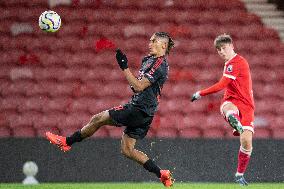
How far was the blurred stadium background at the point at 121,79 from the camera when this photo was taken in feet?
28.5

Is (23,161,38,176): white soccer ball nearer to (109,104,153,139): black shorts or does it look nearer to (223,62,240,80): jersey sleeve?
(109,104,153,139): black shorts

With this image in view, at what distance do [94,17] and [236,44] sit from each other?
193 centimetres

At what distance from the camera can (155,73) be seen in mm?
6516

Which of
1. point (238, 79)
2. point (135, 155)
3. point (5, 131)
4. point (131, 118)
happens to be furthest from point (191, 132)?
point (131, 118)

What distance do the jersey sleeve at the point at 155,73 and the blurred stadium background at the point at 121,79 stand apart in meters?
2.26

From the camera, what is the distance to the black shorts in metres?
6.62

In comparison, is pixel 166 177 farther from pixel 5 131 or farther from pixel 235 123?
pixel 5 131

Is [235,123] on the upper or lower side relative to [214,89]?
lower

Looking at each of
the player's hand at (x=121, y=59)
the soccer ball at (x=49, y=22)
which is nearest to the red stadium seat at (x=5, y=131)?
the soccer ball at (x=49, y=22)

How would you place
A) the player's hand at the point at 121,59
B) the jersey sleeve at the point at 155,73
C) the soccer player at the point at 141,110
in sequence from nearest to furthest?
1. the player's hand at the point at 121,59
2. the jersey sleeve at the point at 155,73
3. the soccer player at the point at 141,110

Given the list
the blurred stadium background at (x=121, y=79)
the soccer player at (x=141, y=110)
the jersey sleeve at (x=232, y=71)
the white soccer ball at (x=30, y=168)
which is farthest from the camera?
the blurred stadium background at (x=121, y=79)

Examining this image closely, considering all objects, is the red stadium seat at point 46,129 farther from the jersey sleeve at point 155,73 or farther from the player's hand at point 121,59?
the player's hand at point 121,59

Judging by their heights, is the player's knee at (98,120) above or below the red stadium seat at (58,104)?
above

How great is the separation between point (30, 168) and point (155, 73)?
2.60 meters
